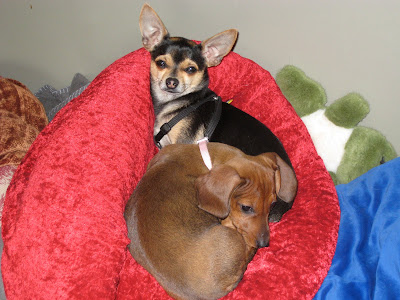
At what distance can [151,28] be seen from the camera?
3270mm

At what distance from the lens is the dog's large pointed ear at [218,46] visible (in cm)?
312

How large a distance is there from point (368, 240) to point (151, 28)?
2.46m

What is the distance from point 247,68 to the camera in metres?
3.69

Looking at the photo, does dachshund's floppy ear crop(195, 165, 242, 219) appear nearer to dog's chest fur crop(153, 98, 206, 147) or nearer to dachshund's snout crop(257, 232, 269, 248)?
dachshund's snout crop(257, 232, 269, 248)

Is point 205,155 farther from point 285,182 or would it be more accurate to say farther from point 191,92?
point 191,92

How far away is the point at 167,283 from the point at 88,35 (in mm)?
3200

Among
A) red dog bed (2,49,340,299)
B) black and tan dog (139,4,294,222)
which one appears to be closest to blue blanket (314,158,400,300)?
red dog bed (2,49,340,299)

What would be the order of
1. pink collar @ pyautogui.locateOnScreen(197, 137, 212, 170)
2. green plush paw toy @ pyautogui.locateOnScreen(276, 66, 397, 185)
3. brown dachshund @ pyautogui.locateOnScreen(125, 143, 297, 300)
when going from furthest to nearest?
green plush paw toy @ pyautogui.locateOnScreen(276, 66, 397, 185), pink collar @ pyautogui.locateOnScreen(197, 137, 212, 170), brown dachshund @ pyautogui.locateOnScreen(125, 143, 297, 300)

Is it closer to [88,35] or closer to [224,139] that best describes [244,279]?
[224,139]

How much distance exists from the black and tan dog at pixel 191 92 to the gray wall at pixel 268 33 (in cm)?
60

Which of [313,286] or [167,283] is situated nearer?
[167,283]

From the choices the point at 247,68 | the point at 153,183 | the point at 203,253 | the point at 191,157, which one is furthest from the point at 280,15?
the point at 203,253

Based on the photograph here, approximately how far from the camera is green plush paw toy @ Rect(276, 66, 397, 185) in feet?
11.3

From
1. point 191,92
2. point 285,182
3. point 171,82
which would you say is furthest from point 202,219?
point 191,92
